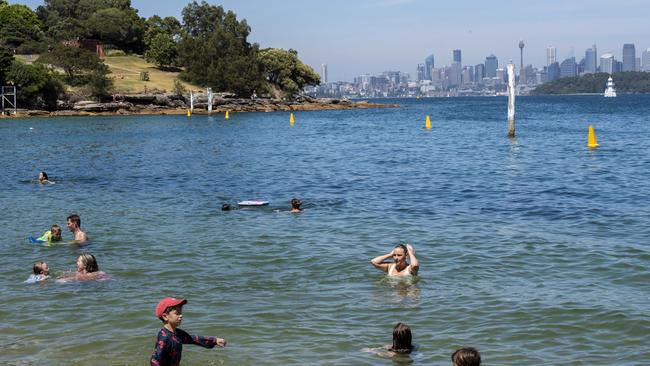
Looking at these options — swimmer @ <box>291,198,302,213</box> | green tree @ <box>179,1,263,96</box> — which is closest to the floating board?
swimmer @ <box>291,198,302,213</box>

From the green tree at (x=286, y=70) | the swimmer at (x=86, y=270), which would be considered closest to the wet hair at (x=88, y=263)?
the swimmer at (x=86, y=270)

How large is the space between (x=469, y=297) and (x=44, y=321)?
8.06 m

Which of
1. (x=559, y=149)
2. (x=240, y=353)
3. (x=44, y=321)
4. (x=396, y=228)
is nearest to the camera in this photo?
(x=240, y=353)

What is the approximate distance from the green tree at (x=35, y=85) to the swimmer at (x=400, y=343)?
108918 mm

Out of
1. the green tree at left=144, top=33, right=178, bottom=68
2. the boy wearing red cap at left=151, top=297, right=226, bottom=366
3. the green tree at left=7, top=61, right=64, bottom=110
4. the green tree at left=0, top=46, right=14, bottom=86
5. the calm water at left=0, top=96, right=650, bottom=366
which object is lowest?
the calm water at left=0, top=96, right=650, bottom=366

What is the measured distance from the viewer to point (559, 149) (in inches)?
1972

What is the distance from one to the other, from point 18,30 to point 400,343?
156m

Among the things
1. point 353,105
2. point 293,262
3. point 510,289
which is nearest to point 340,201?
point 293,262

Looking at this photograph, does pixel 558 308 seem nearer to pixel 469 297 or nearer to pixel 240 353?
pixel 469 297

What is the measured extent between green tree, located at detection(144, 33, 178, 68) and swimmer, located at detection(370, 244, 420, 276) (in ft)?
500

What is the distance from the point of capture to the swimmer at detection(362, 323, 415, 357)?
1105cm

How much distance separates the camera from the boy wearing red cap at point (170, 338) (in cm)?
916

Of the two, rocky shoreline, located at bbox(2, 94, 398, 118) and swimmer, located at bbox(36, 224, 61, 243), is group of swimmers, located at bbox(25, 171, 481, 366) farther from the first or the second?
rocky shoreline, located at bbox(2, 94, 398, 118)

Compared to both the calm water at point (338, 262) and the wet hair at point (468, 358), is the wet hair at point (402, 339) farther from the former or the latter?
the wet hair at point (468, 358)
